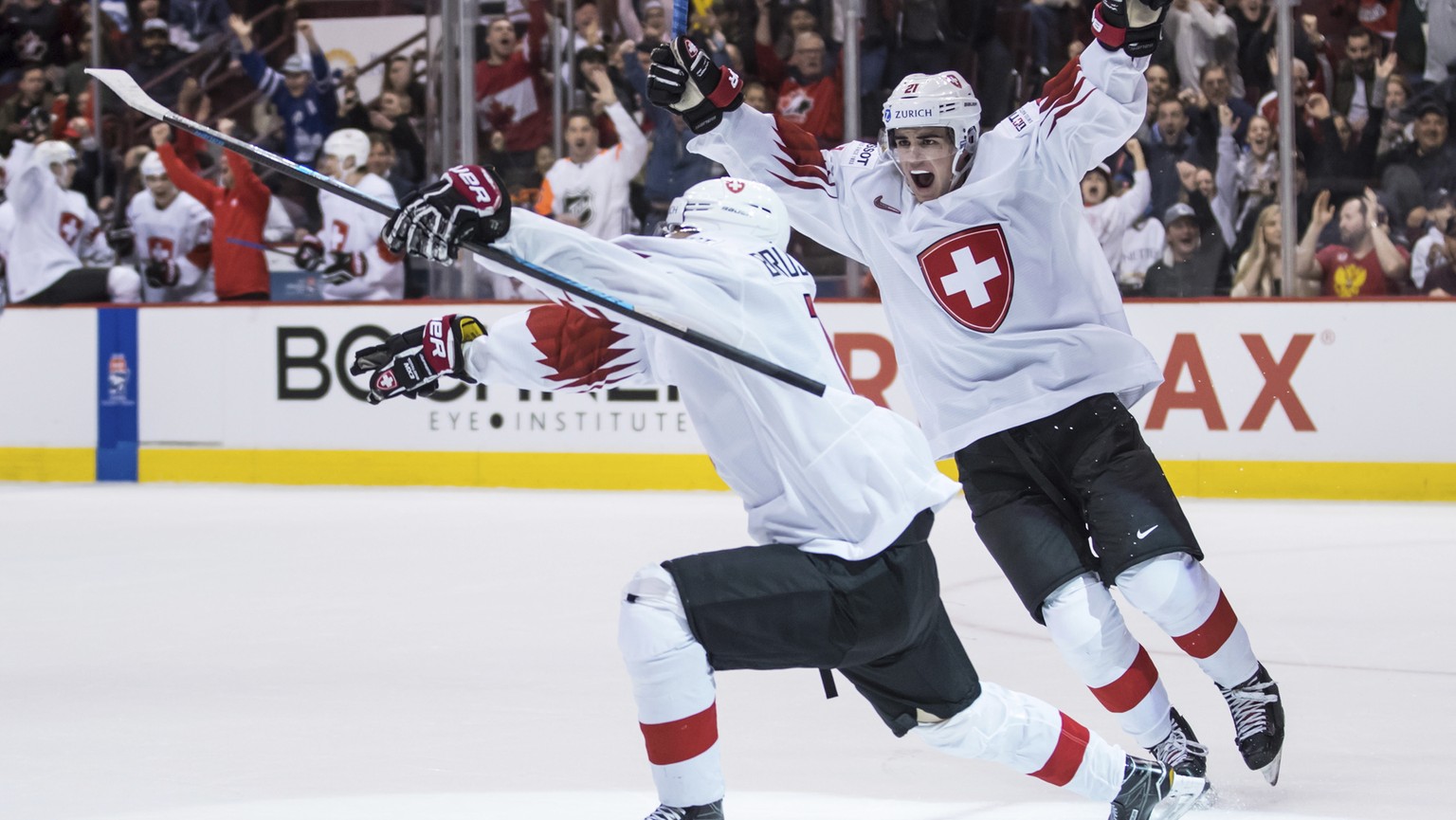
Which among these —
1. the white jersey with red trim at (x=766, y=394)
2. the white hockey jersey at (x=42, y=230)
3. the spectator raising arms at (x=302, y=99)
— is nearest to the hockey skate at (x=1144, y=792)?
the white jersey with red trim at (x=766, y=394)

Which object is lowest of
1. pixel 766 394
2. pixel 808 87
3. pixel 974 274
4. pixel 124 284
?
pixel 766 394

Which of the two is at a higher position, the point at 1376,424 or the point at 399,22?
the point at 399,22

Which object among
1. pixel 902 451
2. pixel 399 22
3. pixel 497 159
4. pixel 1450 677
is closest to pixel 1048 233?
pixel 902 451

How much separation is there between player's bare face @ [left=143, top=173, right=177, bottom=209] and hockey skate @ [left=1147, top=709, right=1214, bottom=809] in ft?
24.3

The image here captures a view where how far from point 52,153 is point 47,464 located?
1.61 metres

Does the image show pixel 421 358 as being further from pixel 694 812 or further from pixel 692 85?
pixel 692 85

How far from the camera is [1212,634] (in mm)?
3248

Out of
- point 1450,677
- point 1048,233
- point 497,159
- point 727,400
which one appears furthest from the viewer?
point 497,159

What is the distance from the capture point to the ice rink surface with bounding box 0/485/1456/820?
315 cm

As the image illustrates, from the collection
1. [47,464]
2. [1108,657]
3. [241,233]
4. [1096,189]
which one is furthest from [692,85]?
[47,464]

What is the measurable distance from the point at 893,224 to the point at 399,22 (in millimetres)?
6413

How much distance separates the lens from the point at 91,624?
4980 mm

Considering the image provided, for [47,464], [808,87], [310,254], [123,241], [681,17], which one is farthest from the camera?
[123,241]

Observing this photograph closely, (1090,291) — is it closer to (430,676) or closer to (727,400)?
(727,400)
